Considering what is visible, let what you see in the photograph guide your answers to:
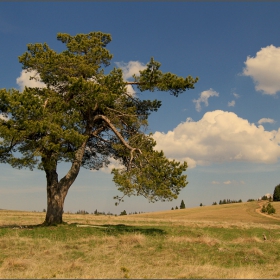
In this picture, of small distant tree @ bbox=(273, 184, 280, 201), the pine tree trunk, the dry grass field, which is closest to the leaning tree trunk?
the pine tree trunk

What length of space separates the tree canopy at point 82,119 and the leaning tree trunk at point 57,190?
0.07m

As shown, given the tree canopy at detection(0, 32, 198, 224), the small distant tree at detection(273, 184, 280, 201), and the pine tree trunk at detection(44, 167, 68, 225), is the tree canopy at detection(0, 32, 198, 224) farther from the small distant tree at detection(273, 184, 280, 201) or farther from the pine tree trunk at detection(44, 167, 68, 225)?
the small distant tree at detection(273, 184, 280, 201)

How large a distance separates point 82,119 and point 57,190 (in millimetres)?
5472

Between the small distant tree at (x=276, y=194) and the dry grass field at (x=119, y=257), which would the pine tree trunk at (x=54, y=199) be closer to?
the dry grass field at (x=119, y=257)

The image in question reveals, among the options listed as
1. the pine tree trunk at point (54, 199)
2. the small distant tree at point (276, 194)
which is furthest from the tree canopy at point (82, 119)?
Result: the small distant tree at point (276, 194)

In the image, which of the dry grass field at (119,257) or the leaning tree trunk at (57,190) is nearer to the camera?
the dry grass field at (119,257)

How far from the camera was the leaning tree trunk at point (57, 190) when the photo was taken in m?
22.0

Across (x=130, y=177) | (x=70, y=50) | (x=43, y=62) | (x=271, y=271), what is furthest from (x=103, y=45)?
(x=271, y=271)

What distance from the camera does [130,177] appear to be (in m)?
19.6

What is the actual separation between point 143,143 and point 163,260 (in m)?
11.1

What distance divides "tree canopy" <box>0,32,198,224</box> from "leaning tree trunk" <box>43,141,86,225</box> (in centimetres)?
7

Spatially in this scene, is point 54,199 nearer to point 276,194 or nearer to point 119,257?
point 119,257

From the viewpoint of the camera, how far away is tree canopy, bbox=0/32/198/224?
19125 mm

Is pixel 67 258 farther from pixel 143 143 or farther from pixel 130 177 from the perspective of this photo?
pixel 143 143
